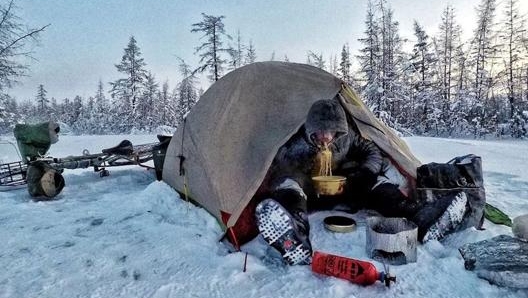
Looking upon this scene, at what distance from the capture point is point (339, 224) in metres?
3.63

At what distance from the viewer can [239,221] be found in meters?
3.42

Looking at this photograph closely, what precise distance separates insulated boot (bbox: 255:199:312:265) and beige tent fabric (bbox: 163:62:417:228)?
53cm

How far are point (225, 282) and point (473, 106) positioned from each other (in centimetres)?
2968

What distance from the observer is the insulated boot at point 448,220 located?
3092 mm

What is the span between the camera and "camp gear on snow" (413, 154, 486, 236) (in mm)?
3229

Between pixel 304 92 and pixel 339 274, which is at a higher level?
pixel 304 92

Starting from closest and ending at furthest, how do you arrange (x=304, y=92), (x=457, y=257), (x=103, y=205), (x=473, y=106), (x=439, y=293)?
(x=439, y=293), (x=457, y=257), (x=304, y=92), (x=103, y=205), (x=473, y=106)

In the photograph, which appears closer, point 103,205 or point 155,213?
point 155,213

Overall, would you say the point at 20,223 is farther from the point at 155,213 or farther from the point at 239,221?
the point at 239,221

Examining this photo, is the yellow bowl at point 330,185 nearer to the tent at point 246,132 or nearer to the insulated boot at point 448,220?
the tent at point 246,132

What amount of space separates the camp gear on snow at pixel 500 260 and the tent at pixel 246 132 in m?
1.17

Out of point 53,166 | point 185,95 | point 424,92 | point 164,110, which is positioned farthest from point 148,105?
point 53,166

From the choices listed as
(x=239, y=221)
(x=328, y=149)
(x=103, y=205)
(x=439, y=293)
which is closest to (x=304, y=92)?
(x=328, y=149)

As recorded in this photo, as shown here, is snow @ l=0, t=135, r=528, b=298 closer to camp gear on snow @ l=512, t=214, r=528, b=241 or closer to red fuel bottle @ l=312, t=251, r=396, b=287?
red fuel bottle @ l=312, t=251, r=396, b=287
